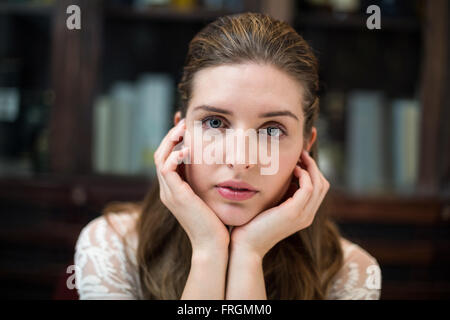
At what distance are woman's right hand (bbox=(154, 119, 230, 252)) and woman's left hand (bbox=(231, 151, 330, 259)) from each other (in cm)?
4

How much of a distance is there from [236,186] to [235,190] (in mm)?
11

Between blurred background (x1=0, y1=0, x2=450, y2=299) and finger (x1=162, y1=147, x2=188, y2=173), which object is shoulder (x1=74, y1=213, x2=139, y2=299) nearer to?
finger (x1=162, y1=147, x2=188, y2=173)

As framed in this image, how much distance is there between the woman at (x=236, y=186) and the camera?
2.68 ft

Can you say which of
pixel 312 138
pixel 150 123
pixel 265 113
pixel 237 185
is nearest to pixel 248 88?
pixel 265 113

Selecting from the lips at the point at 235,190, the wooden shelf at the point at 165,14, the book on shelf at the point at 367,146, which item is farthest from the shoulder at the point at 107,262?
the book on shelf at the point at 367,146

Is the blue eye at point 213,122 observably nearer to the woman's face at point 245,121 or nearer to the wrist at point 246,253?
the woman's face at point 245,121

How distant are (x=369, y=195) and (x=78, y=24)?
4.38 feet

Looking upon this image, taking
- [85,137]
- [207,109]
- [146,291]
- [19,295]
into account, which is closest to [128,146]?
[85,137]

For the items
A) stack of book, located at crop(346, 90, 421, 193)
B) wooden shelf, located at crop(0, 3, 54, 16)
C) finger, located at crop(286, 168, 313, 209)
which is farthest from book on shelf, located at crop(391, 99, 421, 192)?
wooden shelf, located at crop(0, 3, 54, 16)

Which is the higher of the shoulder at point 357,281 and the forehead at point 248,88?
the forehead at point 248,88

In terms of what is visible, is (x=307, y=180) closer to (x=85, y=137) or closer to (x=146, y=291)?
(x=146, y=291)

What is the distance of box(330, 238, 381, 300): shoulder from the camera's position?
3.51 ft

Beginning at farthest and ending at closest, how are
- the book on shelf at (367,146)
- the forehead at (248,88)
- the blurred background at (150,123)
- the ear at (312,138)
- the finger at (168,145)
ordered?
the book on shelf at (367,146) < the blurred background at (150,123) < the ear at (312,138) < the finger at (168,145) < the forehead at (248,88)

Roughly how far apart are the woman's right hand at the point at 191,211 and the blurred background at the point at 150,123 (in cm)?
97
